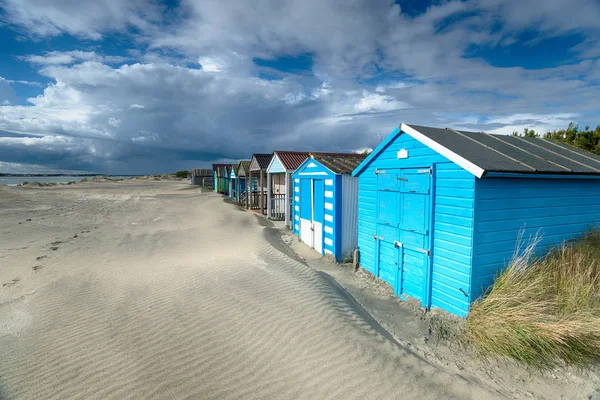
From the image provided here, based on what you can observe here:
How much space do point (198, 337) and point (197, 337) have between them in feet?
0.05

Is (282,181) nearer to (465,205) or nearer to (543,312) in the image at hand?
(465,205)

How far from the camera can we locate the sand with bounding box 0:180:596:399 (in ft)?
13.6

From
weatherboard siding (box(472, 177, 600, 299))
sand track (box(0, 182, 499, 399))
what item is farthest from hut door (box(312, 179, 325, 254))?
weatherboard siding (box(472, 177, 600, 299))

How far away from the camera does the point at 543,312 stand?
17.1ft

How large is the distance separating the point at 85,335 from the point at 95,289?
2712mm

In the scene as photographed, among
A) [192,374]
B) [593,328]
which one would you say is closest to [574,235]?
[593,328]

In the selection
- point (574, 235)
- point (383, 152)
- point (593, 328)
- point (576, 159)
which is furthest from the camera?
point (383, 152)

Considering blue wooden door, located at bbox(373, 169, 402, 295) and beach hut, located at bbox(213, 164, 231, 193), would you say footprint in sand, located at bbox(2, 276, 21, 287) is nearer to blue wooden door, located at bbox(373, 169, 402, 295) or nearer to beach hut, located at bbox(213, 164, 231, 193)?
blue wooden door, located at bbox(373, 169, 402, 295)

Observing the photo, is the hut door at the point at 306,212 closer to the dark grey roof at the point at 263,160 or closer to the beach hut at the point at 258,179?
the beach hut at the point at 258,179

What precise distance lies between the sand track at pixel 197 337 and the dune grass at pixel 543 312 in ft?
4.08

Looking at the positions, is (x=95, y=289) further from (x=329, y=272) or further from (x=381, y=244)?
(x=381, y=244)

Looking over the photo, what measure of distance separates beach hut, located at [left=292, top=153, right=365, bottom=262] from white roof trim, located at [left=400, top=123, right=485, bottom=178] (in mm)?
3831

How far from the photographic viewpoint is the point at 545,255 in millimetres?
6516

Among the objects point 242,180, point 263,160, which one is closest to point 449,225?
point 263,160
